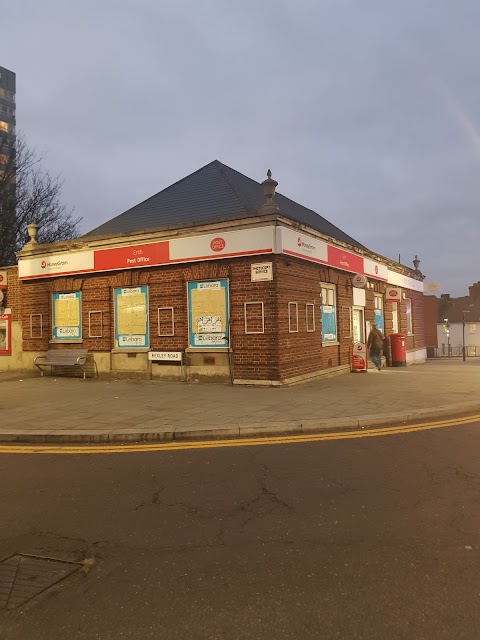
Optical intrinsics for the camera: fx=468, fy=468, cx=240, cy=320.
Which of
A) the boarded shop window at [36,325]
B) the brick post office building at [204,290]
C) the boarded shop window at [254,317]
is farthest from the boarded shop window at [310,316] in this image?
the boarded shop window at [36,325]

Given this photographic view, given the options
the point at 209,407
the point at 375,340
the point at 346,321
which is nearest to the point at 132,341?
the point at 209,407

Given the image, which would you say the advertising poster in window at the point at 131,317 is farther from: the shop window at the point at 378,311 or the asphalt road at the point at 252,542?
the shop window at the point at 378,311

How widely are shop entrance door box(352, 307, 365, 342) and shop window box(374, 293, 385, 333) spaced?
136cm

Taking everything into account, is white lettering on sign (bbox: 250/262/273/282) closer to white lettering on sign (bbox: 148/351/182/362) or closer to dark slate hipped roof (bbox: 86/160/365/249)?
dark slate hipped roof (bbox: 86/160/365/249)

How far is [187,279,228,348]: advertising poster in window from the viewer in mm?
13195

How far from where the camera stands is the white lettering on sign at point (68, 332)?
1575cm

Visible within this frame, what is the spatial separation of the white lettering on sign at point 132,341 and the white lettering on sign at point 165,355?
55 cm

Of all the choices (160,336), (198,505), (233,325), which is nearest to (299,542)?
(198,505)

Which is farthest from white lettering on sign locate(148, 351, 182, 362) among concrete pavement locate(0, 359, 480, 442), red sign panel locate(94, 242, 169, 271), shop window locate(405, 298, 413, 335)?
shop window locate(405, 298, 413, 335)

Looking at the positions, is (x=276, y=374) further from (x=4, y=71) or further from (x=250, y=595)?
(x=4, y=71)

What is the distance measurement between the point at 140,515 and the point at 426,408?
6341mm

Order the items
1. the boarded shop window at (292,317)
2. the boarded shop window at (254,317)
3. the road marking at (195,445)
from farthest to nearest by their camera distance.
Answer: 1. the boarded shop window at (292,317)
2. the boarded shop window at (254,317)
3. the road marking at (195,445)

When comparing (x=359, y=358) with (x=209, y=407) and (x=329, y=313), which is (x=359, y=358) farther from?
(x=209, y=407)

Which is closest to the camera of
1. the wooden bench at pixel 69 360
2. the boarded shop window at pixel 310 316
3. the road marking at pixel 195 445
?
the road marking at pixel 195 445
